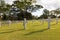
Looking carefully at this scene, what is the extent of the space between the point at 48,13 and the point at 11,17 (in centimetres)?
2565

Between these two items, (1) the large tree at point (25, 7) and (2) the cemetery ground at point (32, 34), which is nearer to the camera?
(2) the cemetery ground at point (32, 34)

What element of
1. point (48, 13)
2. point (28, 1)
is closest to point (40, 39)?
point (28, 1)

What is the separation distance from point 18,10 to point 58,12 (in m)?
18.6

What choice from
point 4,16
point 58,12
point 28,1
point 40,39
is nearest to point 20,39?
point 40,39

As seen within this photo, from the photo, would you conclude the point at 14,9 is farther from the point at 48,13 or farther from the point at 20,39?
the point at 20,39

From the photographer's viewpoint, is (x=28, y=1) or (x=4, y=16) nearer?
(x=28, y=1)

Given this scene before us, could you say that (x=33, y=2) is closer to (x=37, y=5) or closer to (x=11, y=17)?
(x=37, y=5)

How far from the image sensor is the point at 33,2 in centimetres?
7681

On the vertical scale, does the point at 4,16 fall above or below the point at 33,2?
below

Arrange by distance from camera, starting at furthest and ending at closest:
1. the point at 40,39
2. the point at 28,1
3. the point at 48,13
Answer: the point at 48,13 → the point at 28,1 → the point at 40,39

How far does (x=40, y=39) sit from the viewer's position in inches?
544

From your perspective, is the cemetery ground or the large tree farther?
the large tree

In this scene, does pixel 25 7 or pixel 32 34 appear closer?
pixel 32 34

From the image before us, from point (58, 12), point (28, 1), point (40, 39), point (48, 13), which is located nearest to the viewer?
point (40, 39)
